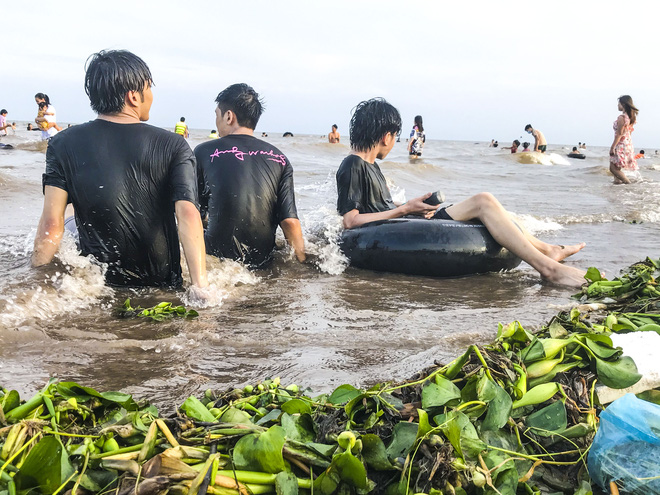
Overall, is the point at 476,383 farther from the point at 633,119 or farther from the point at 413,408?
the point at 633,119

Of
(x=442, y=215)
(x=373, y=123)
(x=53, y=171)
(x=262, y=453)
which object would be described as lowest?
(x=262, y=453)

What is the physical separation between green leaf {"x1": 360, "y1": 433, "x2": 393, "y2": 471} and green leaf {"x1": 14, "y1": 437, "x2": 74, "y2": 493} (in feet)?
2.62

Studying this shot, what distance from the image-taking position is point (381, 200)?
630 centimetres

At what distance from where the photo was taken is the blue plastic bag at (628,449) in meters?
1.77

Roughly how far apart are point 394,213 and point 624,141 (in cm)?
1117

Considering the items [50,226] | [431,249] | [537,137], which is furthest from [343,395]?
[537,137]

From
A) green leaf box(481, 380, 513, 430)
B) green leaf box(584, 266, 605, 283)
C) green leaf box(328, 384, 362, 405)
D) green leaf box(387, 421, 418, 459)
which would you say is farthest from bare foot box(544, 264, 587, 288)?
green leaf box(387, 421, 418, 459)

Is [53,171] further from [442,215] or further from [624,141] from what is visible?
[624,141]

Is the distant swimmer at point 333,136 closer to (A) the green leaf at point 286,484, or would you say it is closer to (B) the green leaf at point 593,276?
(B) the green leaf at point 593,276

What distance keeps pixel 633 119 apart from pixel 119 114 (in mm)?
13280

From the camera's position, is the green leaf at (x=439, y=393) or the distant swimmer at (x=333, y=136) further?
the distant swimmer at (x=333, y=136)

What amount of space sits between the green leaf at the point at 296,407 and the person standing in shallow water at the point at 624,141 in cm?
1451

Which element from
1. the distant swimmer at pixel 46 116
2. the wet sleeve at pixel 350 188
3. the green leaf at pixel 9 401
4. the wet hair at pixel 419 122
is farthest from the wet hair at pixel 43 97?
the green leaf at pixel 9 401

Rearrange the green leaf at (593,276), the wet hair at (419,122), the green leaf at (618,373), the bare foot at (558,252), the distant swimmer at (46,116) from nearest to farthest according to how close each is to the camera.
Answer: the green leaf at (618,373) → the green leaf at (593,276) → the bare foot at (558,252) → the distant swimmer at (46,116) → the wet hair at (419,122)
